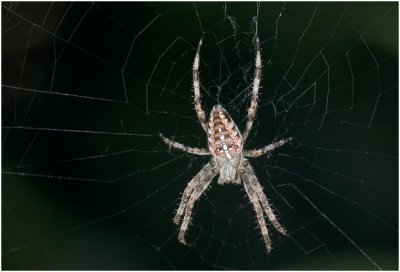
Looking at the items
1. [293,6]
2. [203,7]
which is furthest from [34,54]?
[293,6]

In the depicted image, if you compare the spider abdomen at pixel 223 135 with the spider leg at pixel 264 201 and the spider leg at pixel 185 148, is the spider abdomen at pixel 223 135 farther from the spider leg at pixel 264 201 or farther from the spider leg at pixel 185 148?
the spider leg at pixel 264 201

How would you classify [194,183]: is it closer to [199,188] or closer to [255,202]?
[199,188]

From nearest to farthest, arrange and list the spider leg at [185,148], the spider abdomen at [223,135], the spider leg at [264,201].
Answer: the spider abdomen at [223,135] → the spider leg at [185,148] → the spider leg at [264,201]

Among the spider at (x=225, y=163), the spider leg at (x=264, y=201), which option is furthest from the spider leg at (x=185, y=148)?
the spider leg at (x=264, y=201)

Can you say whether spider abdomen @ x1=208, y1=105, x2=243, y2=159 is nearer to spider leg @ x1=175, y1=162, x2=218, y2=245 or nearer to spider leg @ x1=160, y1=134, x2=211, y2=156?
spider leg @ x1=160, y1=134, x2=211, y2=156

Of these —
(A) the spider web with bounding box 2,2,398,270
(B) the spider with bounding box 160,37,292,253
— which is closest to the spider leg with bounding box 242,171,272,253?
(B) the spider with bounding box 160,37,292,253

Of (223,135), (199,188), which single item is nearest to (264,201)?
(199,188)

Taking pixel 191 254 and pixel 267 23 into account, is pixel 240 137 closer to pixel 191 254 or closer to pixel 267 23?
pixel 267 23
